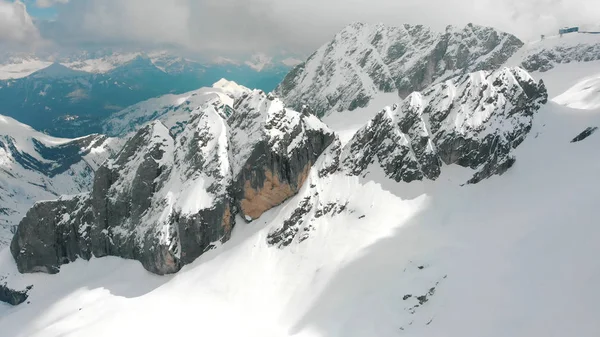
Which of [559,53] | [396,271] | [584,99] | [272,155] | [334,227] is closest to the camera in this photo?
[396,271]

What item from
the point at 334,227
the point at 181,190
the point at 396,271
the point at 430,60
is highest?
the point at 430,60

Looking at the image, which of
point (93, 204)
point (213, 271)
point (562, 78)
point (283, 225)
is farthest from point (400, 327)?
point (562, 78)

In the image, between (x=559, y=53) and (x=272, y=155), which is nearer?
(x=272, y=155)

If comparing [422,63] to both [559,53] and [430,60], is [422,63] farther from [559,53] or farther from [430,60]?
[559,53]

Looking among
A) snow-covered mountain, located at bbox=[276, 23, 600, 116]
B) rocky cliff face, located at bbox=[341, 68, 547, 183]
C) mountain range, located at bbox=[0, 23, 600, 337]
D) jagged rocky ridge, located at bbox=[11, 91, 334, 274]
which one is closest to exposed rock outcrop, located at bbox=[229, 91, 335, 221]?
jagged rocky ridge, located at bbox=[11, 91, 334, 274]

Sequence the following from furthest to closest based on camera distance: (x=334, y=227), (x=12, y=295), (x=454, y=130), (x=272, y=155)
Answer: (x=12, y=295) < (x=272, y=155) < (x=454, y=130) < (x=334, y=227)

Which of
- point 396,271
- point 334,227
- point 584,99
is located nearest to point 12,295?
point 334,227

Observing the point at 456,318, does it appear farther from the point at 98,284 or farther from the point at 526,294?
the point at 98,284

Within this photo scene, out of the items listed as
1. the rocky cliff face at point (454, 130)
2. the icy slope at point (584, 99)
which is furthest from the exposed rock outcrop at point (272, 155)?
the icy slope at point (584, 99)
